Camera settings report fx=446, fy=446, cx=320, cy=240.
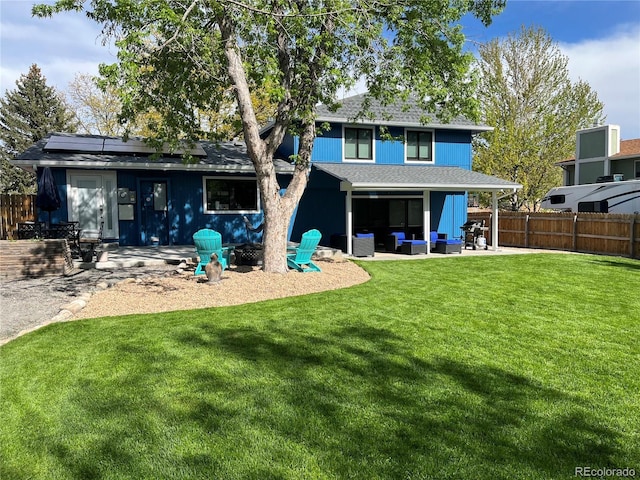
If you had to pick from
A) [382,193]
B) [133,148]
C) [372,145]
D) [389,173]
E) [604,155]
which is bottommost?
[382,193]

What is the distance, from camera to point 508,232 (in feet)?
66.0

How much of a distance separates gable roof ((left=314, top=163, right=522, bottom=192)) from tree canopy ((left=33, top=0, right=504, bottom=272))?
355 centimetres

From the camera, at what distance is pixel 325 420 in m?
3.53

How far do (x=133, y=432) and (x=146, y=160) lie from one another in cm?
1290

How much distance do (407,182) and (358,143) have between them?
3576 millimetres

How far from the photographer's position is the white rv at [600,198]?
1839 cm

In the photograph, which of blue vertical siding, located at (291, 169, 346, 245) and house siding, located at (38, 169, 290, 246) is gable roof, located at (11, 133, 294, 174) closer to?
house siding, located at (38, 169, 290, 246)

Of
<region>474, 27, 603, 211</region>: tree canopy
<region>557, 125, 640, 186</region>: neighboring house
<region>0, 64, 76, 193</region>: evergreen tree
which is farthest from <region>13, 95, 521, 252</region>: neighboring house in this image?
<region>0, 64, 76, 193</region>: evergreen tree

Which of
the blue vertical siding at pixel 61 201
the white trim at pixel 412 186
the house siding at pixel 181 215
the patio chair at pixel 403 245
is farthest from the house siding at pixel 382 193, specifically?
the blue vertical siding at pixel 61 201

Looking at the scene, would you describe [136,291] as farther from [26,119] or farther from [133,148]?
[26,119]

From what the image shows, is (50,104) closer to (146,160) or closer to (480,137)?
(146,160)

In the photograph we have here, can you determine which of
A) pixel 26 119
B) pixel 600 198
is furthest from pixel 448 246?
pixel 26 119

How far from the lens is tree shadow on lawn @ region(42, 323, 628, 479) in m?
2.95

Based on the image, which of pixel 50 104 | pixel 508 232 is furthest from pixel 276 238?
pixel 50 104
